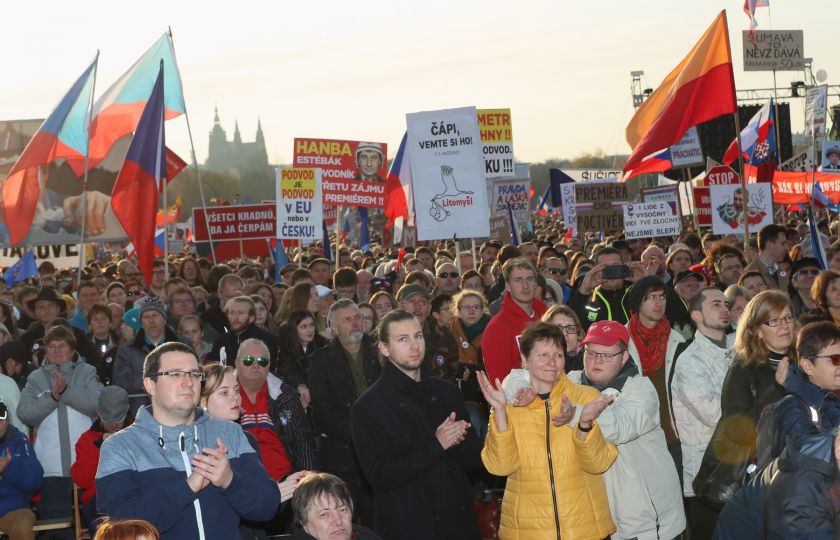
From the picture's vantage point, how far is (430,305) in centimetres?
1090

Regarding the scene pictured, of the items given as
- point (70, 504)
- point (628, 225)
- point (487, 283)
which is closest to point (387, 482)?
point (70, 504)

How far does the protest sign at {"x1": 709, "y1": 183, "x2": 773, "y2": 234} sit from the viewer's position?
1758cm

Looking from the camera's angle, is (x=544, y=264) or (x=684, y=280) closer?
(x=684, y=280)

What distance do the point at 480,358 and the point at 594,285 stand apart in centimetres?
123

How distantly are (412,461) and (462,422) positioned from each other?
12.7 inches

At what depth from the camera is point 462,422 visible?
5.94 meters

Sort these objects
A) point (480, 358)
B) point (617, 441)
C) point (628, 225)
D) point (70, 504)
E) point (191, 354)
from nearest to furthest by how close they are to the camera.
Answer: point (191, 354), point (617, 441), point (70, 504), point (480, 358), point (628, 225)

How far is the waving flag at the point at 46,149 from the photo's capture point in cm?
1498

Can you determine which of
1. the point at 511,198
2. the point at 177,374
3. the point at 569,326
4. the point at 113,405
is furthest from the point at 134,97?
the point at 177,374

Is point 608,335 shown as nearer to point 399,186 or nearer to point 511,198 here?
point 399,186

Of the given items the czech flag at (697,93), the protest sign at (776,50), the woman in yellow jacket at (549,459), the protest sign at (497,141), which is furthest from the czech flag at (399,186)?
the protest sign at (776,50)

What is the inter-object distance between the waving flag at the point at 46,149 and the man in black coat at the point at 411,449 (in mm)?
9955

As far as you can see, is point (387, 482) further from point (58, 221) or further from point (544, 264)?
point (58, 221)

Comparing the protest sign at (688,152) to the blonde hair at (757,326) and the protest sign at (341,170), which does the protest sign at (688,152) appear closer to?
the protest sign at (341,170)
